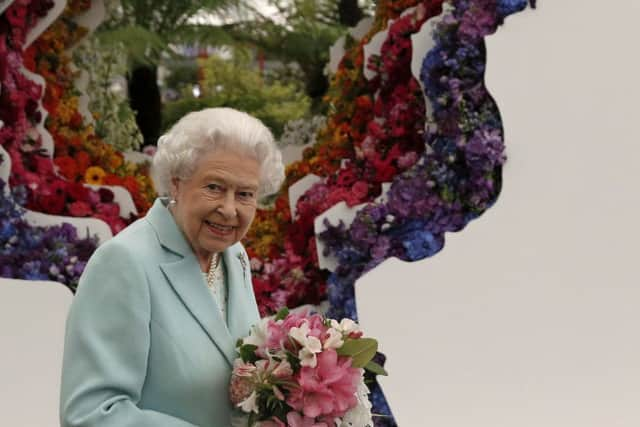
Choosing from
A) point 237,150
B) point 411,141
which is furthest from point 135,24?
point 237,150

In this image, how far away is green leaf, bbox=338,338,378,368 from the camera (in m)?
1.95

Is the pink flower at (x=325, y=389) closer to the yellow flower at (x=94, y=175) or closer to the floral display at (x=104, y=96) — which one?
the yellow flower at (x=94, y=175)

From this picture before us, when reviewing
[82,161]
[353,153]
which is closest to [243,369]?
[353,153]

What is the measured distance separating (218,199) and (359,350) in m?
0.39

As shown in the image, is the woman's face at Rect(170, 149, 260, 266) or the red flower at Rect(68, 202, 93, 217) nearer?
the woman's face at Rect(170, 149, 260, 266)

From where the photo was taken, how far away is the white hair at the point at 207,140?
197 centimetres

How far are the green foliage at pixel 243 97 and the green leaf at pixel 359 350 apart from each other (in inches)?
373

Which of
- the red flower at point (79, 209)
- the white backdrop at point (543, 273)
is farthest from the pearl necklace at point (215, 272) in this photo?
the red flower at point (79, 209)

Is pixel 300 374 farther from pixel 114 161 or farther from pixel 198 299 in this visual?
pixel 114 161

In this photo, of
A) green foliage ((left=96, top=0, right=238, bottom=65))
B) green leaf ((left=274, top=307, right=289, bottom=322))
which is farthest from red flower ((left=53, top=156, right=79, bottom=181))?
green leaf ((left=274, top=307, right=289, bottom=322))

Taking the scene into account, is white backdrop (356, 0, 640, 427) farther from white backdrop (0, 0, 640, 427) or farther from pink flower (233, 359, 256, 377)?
pink flower (233, 359, 256, 377)

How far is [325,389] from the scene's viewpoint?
187cm

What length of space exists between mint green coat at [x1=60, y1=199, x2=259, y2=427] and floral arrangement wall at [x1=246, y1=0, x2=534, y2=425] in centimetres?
240

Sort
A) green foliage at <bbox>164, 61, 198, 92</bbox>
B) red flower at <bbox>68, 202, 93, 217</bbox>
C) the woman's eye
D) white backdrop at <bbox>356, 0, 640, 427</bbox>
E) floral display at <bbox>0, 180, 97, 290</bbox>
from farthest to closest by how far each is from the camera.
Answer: green foliage at <bbox>164, 61, 198, 92</bbox>, red flower at <bbox>68, 202, 93, 217</bbox>, floral display at <bbox>0, 180, 97, 290</bbox>, white backdrop at <bbox>356, 0, 640, 427</bbox>, the woman's eye
